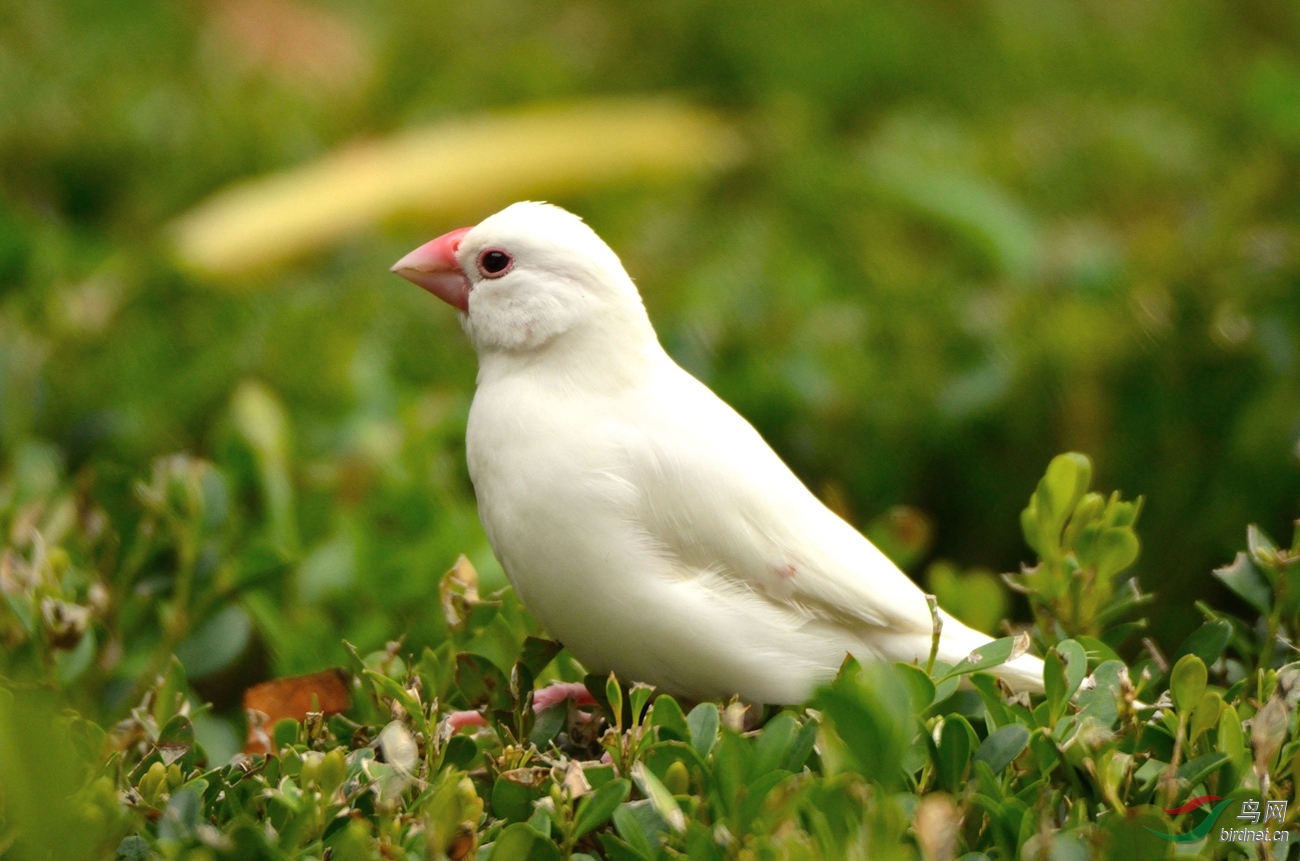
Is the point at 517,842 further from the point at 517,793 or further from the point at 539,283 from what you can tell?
the point at 539,283

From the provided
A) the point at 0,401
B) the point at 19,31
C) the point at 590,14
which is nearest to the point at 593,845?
the point at 0,401

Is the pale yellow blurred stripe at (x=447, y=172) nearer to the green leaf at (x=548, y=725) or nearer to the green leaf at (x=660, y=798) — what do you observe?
the green leaf at (x=548, y=725)

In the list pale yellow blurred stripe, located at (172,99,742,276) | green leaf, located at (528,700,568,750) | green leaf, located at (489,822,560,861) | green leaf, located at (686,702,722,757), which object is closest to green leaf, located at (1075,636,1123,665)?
green leaf, located at (686,702,722,757)

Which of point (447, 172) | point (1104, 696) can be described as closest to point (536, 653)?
point (1104, 696)

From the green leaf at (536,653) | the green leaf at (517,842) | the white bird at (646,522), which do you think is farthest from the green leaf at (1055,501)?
the green leaf at (517,842)

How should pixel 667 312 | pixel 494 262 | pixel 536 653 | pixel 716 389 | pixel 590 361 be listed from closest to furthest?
A: pixel 536 653 → pixel 590 361 → pixel 494 262 → pixel 716 389 → pixel 667 312

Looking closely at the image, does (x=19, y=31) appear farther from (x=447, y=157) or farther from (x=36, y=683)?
(x=36, y=683)

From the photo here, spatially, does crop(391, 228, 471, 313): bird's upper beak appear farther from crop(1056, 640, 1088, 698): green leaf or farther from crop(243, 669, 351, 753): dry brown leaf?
crop(1056, 640, 1088, 698): green leaf
